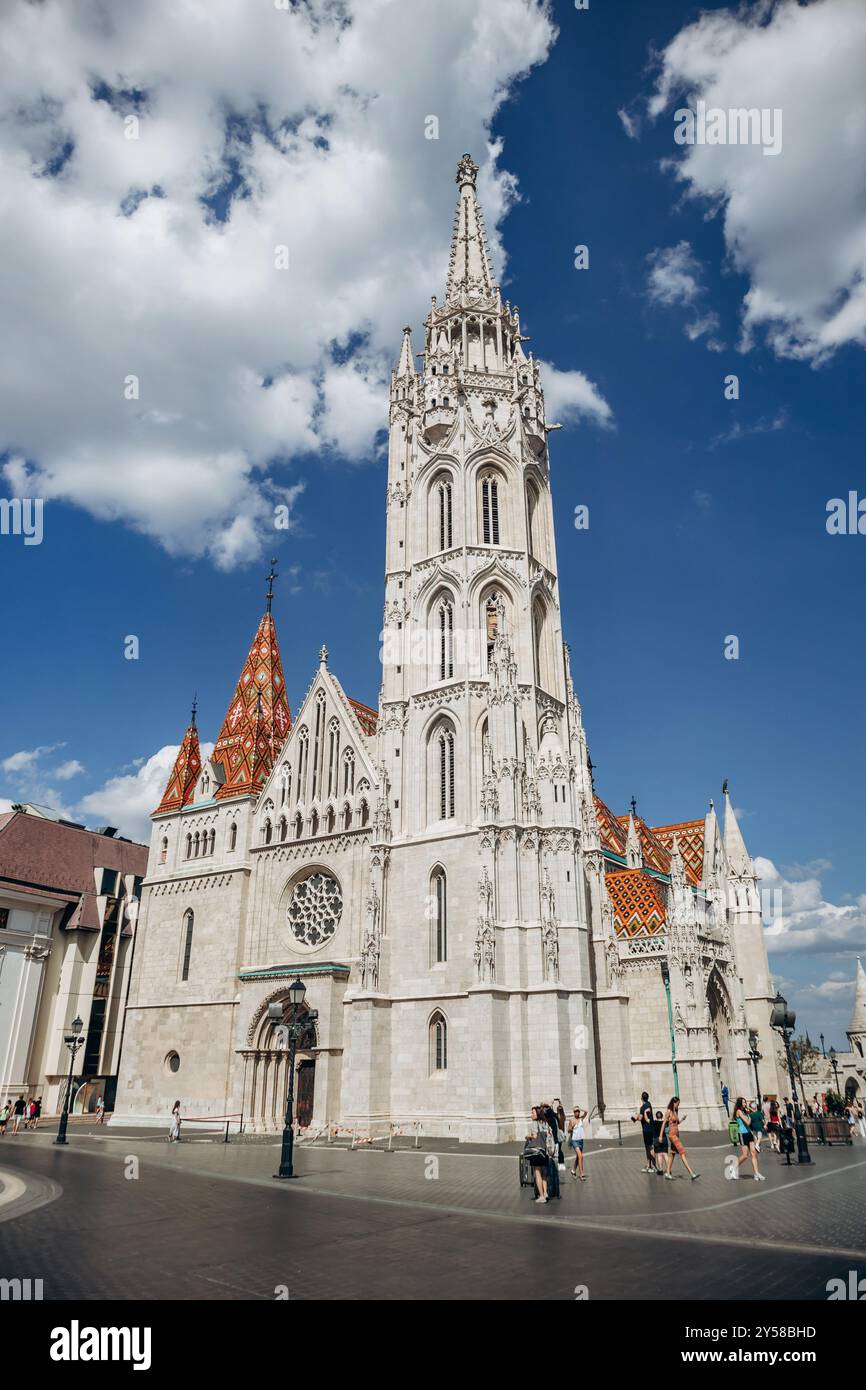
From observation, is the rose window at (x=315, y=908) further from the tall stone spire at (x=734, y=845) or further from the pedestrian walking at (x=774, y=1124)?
the tall stone spire at (x=734, y=845)

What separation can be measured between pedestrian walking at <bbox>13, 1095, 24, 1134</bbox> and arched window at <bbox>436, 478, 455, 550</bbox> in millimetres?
29812

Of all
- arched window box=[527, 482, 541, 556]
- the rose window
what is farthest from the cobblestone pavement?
arched window box=[527, 482, 541, 556]

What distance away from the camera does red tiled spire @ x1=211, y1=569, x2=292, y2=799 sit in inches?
1603

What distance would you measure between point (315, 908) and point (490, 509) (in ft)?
62.7

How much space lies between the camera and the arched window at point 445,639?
36438 millimetres

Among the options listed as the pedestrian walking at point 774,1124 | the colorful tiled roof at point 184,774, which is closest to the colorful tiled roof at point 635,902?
the pedestrian walking at point 774,1124

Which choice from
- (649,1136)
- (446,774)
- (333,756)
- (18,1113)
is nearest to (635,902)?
(446,774)

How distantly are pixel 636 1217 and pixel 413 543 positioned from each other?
30.8m

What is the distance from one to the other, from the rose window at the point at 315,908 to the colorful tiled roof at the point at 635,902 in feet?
38.4

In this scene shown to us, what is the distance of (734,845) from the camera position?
50.1 meters

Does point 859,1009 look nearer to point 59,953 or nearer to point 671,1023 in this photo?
point 671,1023

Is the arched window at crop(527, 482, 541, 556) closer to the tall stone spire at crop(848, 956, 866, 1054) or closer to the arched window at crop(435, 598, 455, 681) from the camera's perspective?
the arched window at crop(435, 598, 455, 681)

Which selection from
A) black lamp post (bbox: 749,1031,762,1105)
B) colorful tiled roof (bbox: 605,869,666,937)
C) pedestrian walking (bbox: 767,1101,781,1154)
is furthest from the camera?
black lamp post (bbox: 749,1031,762,1105)
